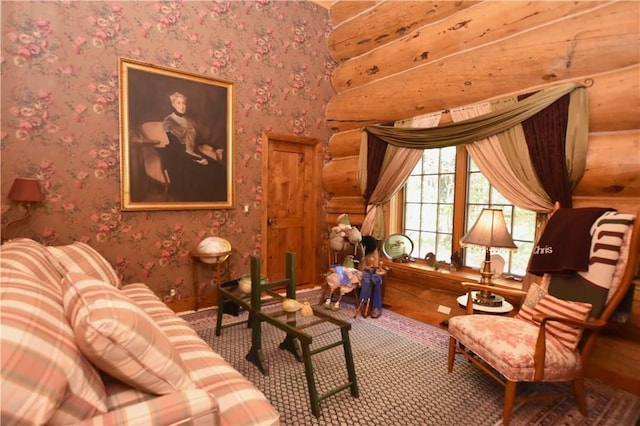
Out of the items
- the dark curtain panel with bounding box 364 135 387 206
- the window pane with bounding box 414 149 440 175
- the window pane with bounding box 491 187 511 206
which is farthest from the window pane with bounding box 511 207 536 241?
the dark curtain panel with bounding box 364 135 387 206

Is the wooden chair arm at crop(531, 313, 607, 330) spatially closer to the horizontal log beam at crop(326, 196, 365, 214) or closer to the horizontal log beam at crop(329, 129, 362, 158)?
the horizontal log beam at crop(326, 196, 365, 214)

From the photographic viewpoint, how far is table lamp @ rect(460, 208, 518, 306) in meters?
2.55

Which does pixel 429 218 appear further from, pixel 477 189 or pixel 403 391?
pixel 403 391

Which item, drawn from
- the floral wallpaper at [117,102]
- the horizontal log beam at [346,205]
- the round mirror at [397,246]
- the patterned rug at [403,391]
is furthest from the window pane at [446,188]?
the floral wallpaper at [117,102]

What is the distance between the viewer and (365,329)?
3.18 m

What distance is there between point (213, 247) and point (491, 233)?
8.77 feet

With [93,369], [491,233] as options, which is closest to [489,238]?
[491,233]

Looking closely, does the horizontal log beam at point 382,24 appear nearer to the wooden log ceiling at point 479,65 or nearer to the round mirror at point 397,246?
the wooden log ceiling at point 479,65

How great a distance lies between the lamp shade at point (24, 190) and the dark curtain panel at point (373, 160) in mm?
3233

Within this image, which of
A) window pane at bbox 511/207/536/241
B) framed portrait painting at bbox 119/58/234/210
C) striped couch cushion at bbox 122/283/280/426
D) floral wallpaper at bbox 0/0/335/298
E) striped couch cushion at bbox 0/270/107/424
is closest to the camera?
striped couch cushion at bbox 0/270/107/424

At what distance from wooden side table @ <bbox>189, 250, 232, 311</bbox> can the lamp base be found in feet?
8.13

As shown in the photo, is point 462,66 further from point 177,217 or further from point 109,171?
point 109,171

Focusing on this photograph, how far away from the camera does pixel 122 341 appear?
102 centimetres

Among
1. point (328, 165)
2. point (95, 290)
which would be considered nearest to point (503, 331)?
point (95, 290)
